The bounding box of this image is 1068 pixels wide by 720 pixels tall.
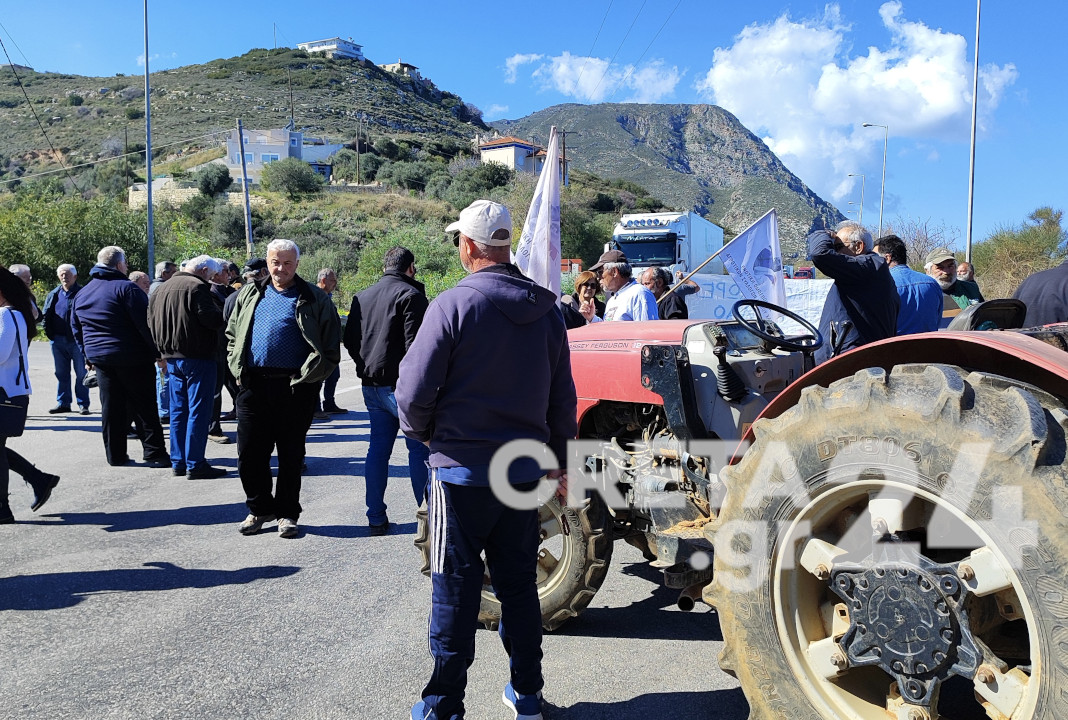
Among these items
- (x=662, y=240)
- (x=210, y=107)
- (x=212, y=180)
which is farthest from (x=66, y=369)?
(x=210, y=107)

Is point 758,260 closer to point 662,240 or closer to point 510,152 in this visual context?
point 662,240

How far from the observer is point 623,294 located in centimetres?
686

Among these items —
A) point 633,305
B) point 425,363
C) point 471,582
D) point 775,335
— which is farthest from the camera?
point 633,305

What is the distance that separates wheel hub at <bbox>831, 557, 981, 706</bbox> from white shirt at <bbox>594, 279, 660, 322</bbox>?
14.9ft

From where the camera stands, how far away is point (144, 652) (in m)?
3.65

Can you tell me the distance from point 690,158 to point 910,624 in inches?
6776

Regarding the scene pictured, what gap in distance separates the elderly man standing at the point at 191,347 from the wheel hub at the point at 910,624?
6108 mm

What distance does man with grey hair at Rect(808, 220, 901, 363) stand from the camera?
160 inches

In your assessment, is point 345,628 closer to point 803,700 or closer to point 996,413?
point 803,700

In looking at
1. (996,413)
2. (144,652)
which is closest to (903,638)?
(996,413)

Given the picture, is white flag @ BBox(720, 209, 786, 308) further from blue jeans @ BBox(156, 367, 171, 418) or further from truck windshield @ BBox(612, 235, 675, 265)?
truck windshield @ BBox(612, 235, 675, 265)

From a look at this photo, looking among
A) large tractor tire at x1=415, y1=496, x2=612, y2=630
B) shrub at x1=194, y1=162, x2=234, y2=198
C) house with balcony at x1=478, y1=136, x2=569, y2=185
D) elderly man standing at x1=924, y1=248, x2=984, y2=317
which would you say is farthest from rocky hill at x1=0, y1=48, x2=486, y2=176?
large tractor tire at x1=415, y1=496, x2=612, y2=630

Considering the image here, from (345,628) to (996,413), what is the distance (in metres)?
3.15

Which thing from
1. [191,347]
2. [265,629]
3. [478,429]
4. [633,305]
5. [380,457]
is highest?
[633,305]
